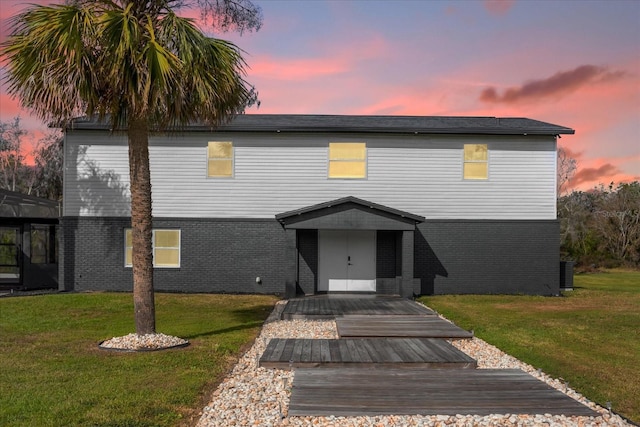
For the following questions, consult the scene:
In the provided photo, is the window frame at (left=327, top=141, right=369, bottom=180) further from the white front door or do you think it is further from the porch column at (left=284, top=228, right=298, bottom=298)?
the porch column at (left=284, top=228, right=298, bottom=298)

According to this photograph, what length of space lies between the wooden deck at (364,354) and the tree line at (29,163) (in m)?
37.7

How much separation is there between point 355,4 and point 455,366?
10.6 metres

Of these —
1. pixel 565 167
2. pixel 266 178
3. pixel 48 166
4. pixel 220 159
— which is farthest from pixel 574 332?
pixel 48 166

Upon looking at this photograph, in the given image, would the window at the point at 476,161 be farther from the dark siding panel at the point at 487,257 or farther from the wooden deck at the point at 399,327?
the wooden deck at the point at 399,327

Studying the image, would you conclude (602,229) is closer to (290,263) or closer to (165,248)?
(290,263)

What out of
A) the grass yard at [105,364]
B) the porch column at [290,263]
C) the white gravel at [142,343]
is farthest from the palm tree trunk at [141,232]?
the porch column at [290,263]

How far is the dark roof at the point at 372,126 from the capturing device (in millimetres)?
20438

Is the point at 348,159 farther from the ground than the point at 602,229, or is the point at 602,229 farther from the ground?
the point at 348,159

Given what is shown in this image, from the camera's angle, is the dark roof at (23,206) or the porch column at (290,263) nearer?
the porch column at (290,263)

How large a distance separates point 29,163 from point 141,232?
39.9 metres

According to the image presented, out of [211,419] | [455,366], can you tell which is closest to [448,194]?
[455,366]

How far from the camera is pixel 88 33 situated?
10.1m

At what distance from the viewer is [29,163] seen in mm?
45719

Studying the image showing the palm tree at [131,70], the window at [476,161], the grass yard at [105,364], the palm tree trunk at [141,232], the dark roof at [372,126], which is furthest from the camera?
the window at [476,161]
